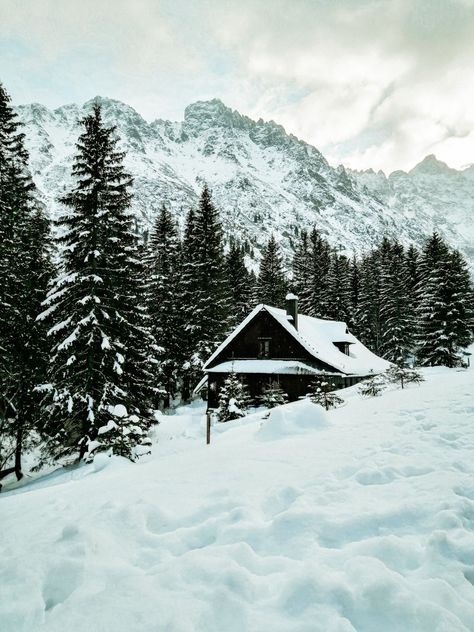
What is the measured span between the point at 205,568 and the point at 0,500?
508 cm

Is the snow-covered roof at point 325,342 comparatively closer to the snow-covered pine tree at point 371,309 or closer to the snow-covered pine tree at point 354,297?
the snow-covered pine tree at point 354,297

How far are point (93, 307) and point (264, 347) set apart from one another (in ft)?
45.3

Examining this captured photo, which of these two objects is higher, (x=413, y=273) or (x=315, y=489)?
(x=413, y=273)

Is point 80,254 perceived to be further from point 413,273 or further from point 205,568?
point 413,273

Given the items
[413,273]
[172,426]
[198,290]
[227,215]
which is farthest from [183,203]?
[172,426]

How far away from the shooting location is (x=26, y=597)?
3012 mm

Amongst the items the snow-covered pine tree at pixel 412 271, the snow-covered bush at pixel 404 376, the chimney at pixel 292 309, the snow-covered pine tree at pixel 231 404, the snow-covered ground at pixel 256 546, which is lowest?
the snow-covered pine tree at pixel 231 404

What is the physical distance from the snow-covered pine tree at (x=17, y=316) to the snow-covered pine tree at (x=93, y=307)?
2.23m

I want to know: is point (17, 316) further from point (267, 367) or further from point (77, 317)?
point (267, 367)

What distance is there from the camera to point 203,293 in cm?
3092

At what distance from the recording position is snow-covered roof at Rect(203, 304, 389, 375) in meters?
25.1

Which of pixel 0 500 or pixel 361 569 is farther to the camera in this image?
pixel 0 500

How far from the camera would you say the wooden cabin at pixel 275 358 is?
79.6ft

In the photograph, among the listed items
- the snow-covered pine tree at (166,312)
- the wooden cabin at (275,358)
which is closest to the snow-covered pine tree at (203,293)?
the snow-covered pine tree at (166,312)
